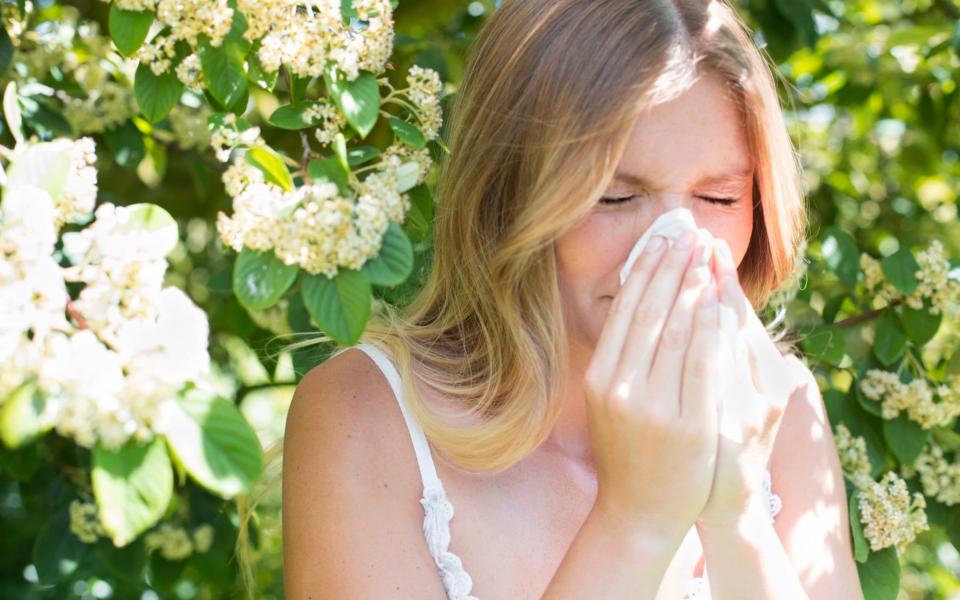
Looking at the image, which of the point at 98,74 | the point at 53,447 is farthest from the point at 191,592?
the point at 98,74

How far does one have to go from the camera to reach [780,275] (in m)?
2.10

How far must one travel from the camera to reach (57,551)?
236 cm

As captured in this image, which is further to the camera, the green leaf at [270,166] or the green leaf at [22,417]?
the green leaf at [270,166]

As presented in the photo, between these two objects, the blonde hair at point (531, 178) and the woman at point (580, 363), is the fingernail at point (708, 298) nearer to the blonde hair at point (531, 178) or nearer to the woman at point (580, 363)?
the woman at point (580, 363)

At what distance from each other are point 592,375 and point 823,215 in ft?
7.60

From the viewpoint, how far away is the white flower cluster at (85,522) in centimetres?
229

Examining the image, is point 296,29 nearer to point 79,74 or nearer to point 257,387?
point 79,74

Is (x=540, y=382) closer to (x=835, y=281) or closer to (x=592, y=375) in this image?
(x=592, y=375)

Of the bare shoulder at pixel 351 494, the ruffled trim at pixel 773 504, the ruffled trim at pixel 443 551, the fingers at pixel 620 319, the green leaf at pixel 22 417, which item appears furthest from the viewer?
the ruffled trim at pixel 773 504

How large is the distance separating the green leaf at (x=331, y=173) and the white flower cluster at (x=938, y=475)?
1511 millimetres

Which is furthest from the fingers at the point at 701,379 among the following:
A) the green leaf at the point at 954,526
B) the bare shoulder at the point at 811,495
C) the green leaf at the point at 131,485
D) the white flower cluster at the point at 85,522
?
the white flower cluster at the point at 85,522

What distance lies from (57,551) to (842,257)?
185 centimetres

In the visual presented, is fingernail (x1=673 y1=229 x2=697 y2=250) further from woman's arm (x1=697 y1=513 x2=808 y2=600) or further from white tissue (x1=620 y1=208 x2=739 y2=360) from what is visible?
woman's arm (x1=697 y1=513 x2=808 y2=600)

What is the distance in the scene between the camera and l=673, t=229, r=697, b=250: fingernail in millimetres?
1571
